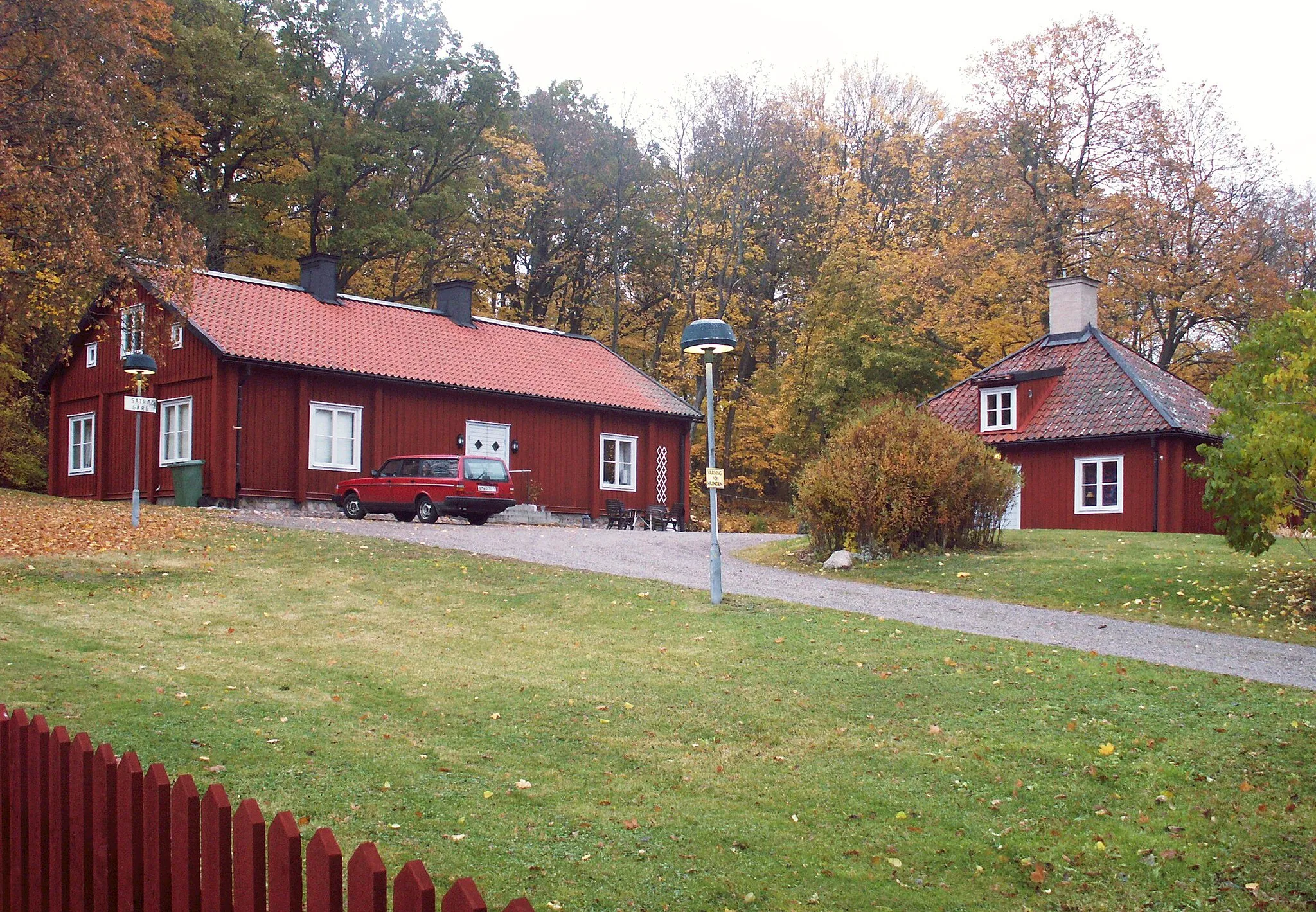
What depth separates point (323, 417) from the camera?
29.4 metres

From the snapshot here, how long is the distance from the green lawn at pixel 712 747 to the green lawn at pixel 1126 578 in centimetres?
405

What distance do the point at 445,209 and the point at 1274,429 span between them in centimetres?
3319

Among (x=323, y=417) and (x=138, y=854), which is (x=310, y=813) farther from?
(x=323, y=417)

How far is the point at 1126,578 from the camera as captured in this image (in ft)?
55.9

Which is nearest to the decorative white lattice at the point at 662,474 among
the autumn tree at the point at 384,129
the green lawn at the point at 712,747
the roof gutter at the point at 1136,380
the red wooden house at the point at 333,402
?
the red wooden house at the point at 333,402

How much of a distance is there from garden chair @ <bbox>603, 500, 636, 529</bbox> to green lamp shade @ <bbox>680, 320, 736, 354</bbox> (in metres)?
20.5

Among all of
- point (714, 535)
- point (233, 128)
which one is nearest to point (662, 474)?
point (233, 128)

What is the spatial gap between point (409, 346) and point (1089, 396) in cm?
1861

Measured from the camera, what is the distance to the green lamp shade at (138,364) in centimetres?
2120

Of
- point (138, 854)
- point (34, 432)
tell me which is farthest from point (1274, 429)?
point (34, 432)

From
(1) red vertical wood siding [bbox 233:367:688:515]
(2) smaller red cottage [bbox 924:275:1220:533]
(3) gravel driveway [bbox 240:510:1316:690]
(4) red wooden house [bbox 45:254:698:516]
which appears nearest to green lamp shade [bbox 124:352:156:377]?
(4) red wooden house [bbox 45:254:698:516]

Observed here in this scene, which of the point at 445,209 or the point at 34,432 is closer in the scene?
the point at 34,432

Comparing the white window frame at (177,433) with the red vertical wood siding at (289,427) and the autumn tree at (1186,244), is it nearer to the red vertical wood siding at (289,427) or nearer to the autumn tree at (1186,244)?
the red vertical wood siding at (289,427)

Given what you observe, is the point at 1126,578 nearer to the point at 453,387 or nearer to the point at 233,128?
the point at 453,387
